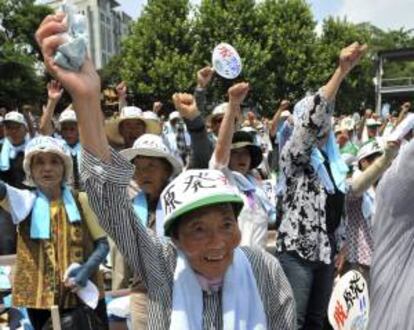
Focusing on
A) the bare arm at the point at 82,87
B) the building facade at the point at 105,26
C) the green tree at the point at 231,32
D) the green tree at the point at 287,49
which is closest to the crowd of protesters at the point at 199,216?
the bare arm at the point at 82,87

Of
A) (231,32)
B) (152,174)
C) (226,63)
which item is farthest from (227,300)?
(231,32)

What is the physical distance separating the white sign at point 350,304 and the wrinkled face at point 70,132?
3391 millimetres

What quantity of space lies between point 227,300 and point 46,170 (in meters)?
1.53

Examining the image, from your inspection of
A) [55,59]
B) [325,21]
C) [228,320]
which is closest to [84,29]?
[55,59]

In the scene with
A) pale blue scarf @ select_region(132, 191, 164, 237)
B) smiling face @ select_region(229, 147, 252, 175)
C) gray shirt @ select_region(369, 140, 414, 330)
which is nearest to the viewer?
gray shirt @ select_region(369, 140, 414, 330)

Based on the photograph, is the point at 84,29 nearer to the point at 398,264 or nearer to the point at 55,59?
the point at 55,59

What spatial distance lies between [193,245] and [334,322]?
790 millimetres

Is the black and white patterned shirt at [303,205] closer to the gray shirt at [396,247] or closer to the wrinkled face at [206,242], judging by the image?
the wrinkled face at [206,242]

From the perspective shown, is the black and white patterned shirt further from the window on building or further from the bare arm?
the window on building

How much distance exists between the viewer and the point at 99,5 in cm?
6494

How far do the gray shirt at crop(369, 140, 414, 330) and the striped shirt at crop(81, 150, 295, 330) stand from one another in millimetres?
294

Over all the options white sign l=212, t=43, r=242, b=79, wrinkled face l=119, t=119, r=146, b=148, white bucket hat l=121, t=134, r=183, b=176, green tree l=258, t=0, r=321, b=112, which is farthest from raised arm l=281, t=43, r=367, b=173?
green tree l=258, t=0, r=321, b=112

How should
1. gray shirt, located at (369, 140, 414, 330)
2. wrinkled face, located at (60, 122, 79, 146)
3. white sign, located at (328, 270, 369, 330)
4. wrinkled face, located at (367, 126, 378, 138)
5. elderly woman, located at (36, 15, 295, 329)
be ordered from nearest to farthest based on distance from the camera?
gray shirt, located at (369, 140, 414, 330), elderly woman, located at (36, 15, 295, 329), white sign, located at (328, 270, 369, 330), wrinkled face, located at (60, 122, 79, 146), wrinkled face, located at (367, 126, 378, 138)

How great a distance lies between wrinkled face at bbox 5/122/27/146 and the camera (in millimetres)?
5688
